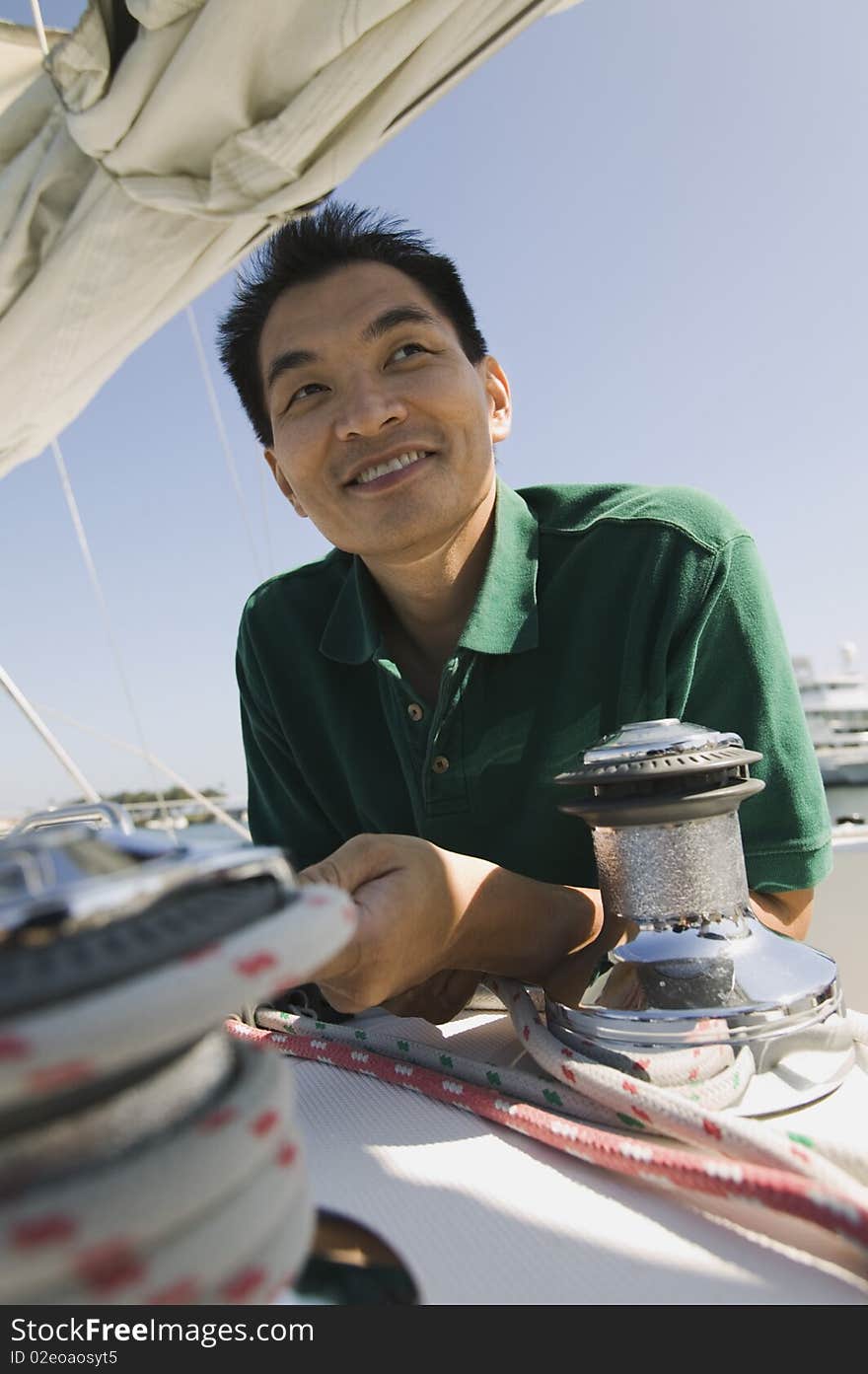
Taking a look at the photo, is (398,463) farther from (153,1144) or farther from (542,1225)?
(153,1144)

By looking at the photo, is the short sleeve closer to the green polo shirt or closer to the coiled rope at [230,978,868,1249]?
the green polo shirt

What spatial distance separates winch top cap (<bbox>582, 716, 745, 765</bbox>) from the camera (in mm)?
694

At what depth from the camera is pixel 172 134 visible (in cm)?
184

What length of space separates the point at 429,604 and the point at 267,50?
45.3 inches

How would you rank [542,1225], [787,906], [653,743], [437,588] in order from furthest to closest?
1. [437,588]
2. [787,906]
3. [653,743]
4. [542,1225]

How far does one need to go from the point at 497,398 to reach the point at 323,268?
19.1 inches

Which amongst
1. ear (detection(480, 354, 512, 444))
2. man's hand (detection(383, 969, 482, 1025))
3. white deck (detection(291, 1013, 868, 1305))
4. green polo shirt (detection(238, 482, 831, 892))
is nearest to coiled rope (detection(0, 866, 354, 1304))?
white deck (detection(291, 1013, 868, 1305))

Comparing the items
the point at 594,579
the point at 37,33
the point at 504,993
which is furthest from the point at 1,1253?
the point at 37,33

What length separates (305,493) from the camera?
5.41ft

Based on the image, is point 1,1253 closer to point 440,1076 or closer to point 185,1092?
point 185,1092

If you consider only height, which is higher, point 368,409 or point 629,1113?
point 368,409

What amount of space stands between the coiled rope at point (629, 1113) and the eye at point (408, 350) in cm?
117

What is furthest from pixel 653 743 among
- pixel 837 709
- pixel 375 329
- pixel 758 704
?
pixel 837 709

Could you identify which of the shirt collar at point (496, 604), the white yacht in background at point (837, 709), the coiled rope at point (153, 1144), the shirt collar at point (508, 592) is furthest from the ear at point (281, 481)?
the white yacht in background at point (837, 709)
